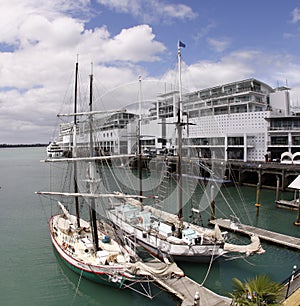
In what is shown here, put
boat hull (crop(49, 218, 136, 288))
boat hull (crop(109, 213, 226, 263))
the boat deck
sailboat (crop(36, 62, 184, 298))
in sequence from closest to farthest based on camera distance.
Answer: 1. sailboat (crop(36, 62, 184, 298))
2. boat hull (crop(49, 218, 136, 288))
3. boat hull (crop(109, 213, 226, 263))
4. the boat deck

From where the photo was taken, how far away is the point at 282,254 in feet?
61.8

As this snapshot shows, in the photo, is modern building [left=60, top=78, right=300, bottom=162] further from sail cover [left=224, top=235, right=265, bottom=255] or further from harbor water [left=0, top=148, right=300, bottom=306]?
sail cover [left=224, top=235, right=265, bottom=255]

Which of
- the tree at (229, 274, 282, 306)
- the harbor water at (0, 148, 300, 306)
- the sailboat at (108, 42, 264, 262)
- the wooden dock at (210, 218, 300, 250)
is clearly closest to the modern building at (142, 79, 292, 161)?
the wooden dock at (210, 218, 300, 250)

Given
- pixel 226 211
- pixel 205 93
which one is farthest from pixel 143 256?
pixel 205 93

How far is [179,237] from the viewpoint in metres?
18.4

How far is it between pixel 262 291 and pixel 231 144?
48.8 metres

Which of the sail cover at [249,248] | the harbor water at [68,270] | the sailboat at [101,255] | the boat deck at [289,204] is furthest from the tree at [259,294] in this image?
the boat deck at [289,204]

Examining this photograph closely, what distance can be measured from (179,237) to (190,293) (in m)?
5.38

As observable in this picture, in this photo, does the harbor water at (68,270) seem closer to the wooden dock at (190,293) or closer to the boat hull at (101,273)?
the boat hull at (101,273)

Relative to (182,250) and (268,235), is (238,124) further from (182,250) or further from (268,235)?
(182,250)

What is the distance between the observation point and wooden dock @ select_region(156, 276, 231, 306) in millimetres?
12172

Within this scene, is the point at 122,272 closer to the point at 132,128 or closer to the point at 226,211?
the point at 226,211

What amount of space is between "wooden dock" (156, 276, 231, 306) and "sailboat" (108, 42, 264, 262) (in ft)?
9.43

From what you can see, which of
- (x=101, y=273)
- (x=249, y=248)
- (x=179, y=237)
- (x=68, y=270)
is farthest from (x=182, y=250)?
(x=68, y=270)
